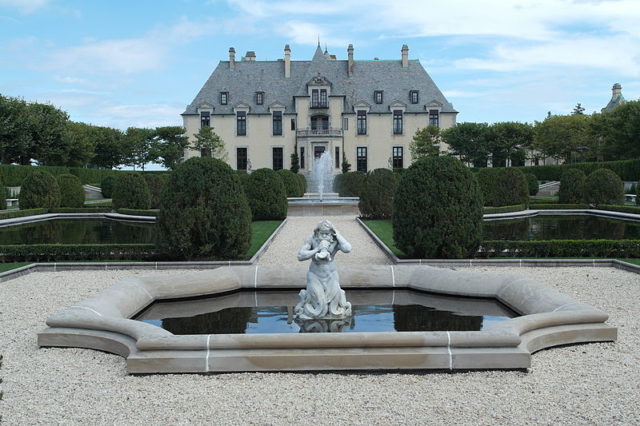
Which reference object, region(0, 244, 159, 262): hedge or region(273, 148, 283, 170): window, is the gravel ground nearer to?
region(0, 244, 159, 262): hedge

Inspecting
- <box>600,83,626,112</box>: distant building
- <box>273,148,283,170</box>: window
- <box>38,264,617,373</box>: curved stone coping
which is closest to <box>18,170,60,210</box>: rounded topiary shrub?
<box>38,264,617,373</box>: curved stone coping

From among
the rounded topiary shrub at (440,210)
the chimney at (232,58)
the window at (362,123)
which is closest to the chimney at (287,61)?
the chimney at (232,58)

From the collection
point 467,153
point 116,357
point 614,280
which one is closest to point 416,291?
point 614,280

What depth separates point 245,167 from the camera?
54031 mm

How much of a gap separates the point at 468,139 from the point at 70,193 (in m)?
33.1

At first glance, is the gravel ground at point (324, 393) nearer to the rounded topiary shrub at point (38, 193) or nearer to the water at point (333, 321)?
the water at point (333, 321)

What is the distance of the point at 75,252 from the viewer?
12312mm

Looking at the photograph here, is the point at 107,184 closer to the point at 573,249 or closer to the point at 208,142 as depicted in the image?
the point at 208,142

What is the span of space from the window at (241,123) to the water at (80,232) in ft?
99.3

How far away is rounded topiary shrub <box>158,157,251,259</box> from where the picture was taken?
36.9 ft

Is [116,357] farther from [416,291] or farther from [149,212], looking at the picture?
[149,212]

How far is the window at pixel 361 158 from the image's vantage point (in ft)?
176

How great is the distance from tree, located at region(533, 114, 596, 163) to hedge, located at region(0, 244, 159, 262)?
146 ft

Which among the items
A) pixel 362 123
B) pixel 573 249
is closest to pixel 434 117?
pixel 362 123
